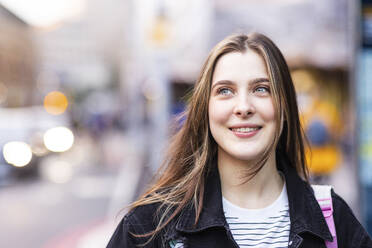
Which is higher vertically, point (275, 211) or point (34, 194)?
point (275, 211)

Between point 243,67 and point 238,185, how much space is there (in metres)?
0.49

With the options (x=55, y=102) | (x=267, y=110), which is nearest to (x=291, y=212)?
(x=267, y=110)

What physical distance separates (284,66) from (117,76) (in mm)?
66213

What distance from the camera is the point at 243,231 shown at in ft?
6.52

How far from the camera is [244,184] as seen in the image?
2.12 m

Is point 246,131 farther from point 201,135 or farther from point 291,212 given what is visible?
point 291,212

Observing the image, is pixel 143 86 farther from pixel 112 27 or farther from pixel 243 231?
pixel 112 27

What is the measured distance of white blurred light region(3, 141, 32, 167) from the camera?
12586 mm

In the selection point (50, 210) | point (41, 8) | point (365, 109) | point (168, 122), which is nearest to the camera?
point (365, 109)

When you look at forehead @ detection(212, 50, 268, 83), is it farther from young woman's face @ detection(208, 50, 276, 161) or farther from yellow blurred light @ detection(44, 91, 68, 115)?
yellow blurred light @ detection(44, 91, 68, 115)

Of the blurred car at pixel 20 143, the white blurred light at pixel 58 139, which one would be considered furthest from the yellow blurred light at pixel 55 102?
the blurred car at pixel 20 143

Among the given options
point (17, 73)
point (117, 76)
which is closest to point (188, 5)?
point (17, 73)

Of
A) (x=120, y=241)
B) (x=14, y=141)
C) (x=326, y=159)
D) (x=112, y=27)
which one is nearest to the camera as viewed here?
(x=120, y=241)

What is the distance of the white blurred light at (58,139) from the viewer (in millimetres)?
15597
